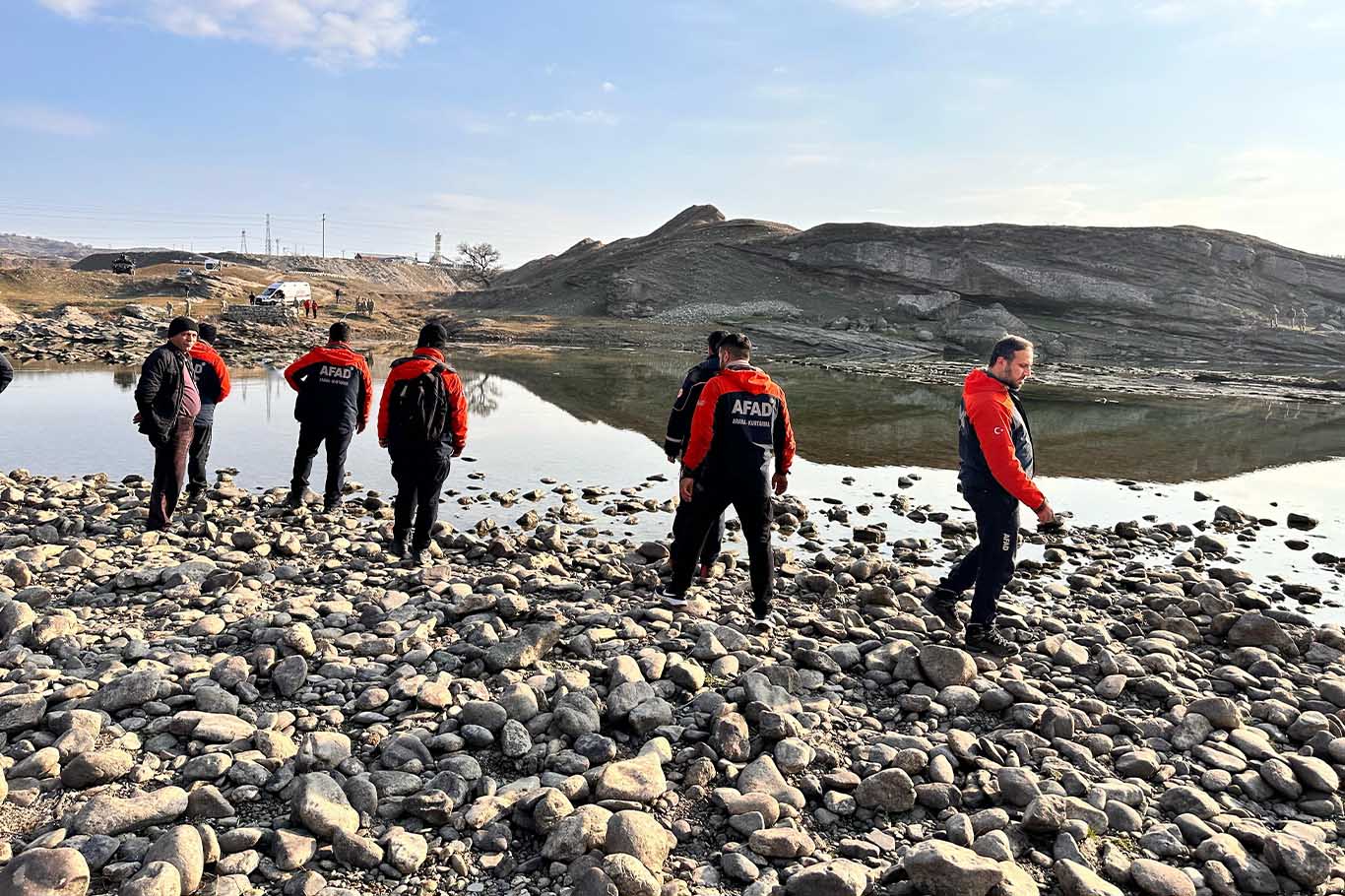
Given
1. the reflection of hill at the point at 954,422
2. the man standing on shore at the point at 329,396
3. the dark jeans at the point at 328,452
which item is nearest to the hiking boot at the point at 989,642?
the man standing on shore at the point at 329,396

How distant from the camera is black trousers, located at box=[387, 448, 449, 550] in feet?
26.7

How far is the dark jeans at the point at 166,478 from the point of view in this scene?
8672 millimetres

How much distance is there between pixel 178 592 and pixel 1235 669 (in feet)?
27.3

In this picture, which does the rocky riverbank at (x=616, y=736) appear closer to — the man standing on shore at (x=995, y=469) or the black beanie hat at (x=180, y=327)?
the man standing on shore at (x=995, y=469)

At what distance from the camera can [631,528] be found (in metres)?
10.9

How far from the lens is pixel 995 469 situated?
245 inches

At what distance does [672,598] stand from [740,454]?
1.48 meters

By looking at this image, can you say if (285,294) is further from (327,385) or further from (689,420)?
(689,420)

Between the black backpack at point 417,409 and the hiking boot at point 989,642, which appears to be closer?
the hiking boot at point 989,642

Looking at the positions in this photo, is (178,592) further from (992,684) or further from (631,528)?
(992,684)

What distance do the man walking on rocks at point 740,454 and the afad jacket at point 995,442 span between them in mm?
1480

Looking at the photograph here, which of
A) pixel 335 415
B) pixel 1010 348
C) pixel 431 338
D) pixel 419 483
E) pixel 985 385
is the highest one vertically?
pixel 1010 348

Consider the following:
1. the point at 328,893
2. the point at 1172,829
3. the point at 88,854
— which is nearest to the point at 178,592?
the point at 88,854

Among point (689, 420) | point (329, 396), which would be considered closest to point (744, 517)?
point (689, 420)
